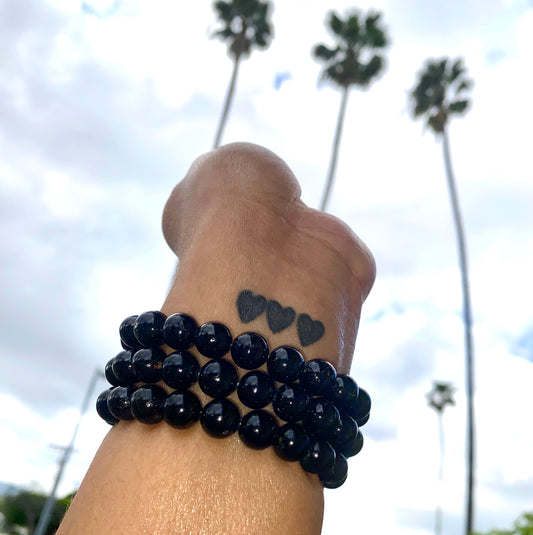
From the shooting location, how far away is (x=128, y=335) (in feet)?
4.49

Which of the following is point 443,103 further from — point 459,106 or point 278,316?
point 278,316

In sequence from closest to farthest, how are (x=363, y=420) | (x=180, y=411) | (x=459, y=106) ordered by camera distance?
(x=180, y=411), (x=363, y=420), (x=459, y=106)

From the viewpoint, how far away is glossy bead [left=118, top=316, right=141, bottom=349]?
1355 millimetres

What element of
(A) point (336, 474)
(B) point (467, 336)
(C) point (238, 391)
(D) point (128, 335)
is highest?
(B) point (467, 336)

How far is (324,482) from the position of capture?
1.25 metres

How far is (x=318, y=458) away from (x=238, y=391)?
24 cm

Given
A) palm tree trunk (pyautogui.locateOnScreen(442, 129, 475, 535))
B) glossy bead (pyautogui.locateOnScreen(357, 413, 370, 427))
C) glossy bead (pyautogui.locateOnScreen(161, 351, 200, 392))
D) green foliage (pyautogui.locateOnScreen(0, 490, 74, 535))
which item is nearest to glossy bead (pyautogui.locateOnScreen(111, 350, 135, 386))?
glossy bead (pyautogui.locateOnScreen(161, 351, 200, 392))

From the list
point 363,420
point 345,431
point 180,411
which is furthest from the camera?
point 363,420

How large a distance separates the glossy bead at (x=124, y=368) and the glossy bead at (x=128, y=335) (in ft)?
0.09

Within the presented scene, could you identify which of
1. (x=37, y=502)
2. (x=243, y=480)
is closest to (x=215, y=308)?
(x=243, y=480)

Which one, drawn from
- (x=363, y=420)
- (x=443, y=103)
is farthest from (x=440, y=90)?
(x=363, y=420)

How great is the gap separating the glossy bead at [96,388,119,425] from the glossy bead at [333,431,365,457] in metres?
0.56

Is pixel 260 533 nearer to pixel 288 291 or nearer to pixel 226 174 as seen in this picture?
pixel 288 291

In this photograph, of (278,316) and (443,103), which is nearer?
(278,316)
